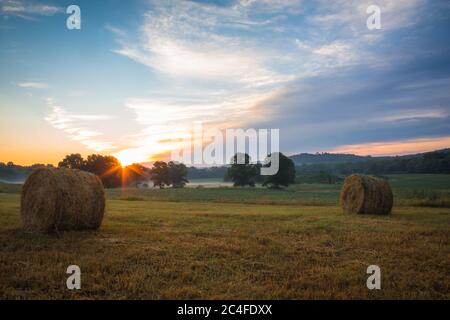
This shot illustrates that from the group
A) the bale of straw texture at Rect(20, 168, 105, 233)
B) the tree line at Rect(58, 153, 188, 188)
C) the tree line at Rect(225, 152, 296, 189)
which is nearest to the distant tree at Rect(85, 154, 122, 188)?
the tree line at Rect(58, 153, 188, 188)

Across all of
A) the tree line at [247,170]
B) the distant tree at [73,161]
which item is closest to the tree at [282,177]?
the tree line at [247,170]

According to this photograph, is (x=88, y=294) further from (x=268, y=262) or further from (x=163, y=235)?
(x=163, y=235)

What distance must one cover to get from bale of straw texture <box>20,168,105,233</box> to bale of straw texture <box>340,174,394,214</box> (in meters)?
14.4

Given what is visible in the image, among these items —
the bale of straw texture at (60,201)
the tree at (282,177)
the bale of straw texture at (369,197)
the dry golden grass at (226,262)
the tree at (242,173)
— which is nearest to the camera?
the dry golden grass at (226,262)

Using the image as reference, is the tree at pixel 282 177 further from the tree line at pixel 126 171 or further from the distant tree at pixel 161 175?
the distant tree at pixel 161 175

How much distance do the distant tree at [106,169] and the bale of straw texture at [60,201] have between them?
75.9 meters

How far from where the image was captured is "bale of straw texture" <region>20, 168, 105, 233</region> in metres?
13.4

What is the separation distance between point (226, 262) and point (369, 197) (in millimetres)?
15563

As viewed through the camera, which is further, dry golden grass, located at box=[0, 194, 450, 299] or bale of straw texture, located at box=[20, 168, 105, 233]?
bale of straw texture, located at box=[20, 168, 105, 233]

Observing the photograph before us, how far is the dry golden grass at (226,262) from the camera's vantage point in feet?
22.4

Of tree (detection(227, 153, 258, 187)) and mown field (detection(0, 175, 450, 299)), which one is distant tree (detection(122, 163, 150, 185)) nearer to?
tree (detection(227, 153, 258, 187))

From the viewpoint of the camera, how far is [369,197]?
22.2m

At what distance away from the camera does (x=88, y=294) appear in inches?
262

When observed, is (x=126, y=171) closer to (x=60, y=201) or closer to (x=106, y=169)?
(x=106, y=169)
